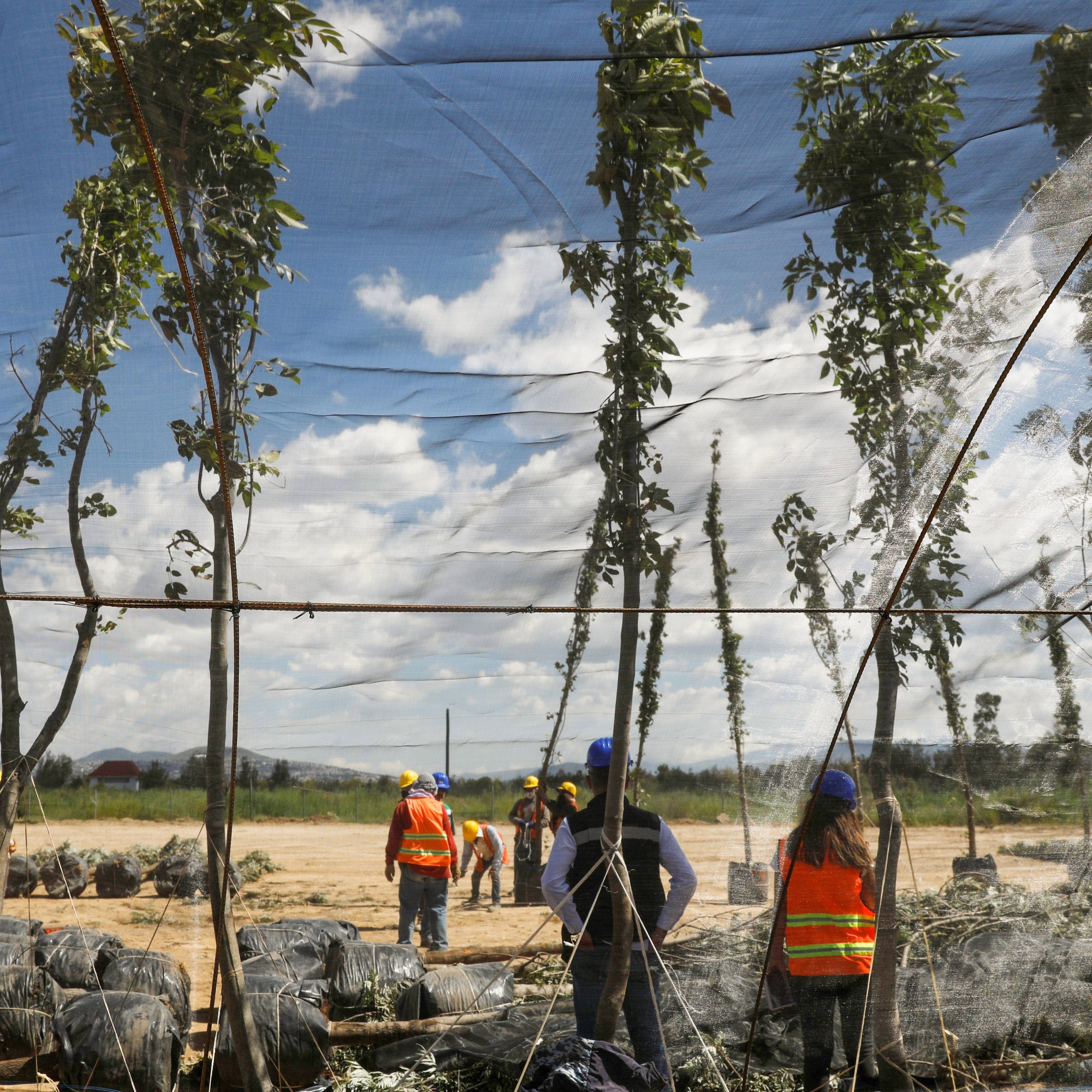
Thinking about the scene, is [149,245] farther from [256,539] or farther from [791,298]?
[791,298]

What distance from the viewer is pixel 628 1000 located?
3.14m

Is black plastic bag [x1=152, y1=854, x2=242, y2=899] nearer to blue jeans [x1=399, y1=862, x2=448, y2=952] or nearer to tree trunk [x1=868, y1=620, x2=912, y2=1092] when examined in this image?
blue jeans [x1=399, y1=862, x2=448, y2=952]

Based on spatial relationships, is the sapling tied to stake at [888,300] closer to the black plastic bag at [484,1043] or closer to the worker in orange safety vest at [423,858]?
the black plastic bag at [484,1043]

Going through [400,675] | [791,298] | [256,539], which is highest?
[791,298]

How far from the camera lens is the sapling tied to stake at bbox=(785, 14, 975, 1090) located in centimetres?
252

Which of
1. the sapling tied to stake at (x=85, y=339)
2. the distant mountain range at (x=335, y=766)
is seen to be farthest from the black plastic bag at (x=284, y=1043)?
the sapling tied to stake at (x=85, y=339)

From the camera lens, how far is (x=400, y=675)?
10.1ft

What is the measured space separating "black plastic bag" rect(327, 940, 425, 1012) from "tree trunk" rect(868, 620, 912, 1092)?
190 centimetres

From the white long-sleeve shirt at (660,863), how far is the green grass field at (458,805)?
131 mm

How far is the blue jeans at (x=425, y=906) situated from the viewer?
4.79m

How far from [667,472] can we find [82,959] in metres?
4.04

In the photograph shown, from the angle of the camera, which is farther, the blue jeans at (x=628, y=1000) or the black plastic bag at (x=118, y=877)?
the blue jeans at (x=628, y=1000)

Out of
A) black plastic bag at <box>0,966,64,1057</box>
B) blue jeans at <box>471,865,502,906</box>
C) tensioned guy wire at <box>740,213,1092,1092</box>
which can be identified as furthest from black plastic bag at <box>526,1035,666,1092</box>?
blue jeans at <box>471,865,502,906</box>

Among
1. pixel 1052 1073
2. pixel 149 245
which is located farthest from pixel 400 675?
pixel 1052 1073
